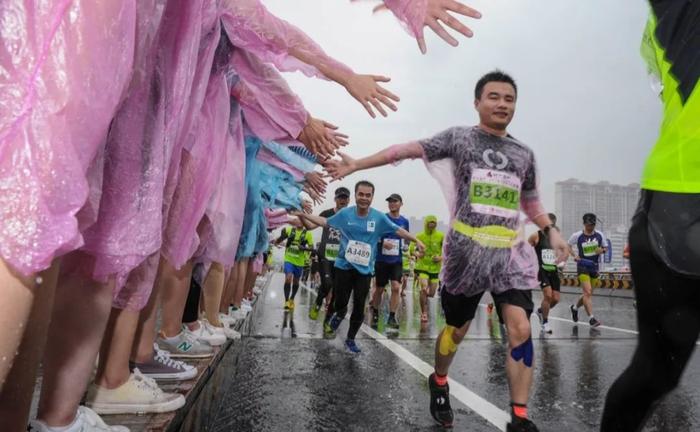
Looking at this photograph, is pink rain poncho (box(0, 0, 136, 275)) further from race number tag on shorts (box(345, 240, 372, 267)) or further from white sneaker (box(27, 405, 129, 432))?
race number tag on shorts (box(345, 240, 372, 267))

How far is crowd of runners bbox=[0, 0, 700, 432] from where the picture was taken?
2.93ft

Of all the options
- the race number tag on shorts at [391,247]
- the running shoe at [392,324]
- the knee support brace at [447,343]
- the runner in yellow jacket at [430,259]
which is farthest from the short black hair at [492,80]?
the runner in yellow jacket at [430,259]

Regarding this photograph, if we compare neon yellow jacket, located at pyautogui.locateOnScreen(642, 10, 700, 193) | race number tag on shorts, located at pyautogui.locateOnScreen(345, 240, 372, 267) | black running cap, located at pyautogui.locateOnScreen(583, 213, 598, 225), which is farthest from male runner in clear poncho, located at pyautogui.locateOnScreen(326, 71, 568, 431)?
black running cap, located at pyautogui.locateOnScreen(583, 213, 598, 225)

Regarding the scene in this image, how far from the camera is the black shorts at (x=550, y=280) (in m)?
7.54

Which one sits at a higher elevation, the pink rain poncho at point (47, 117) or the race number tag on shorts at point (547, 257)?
the race number tag on shorts at point (547, 257)

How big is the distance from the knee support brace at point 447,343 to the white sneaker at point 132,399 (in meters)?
1.65

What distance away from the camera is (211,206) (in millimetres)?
2736

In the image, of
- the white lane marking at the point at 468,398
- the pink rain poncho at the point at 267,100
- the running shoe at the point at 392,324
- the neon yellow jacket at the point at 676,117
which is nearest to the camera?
the neon yellow jacket at the point at 676,117

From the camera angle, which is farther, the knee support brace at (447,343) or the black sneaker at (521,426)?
the knee support brace at (447,343)

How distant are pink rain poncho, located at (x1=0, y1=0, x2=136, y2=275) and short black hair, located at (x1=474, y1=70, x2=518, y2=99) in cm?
257

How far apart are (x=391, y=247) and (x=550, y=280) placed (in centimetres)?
262

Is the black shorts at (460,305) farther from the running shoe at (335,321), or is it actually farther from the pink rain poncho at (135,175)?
the running shoe at (335,321)

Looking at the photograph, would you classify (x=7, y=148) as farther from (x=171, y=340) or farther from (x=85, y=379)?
(x=171, y=340)

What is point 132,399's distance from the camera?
5.74 feet
